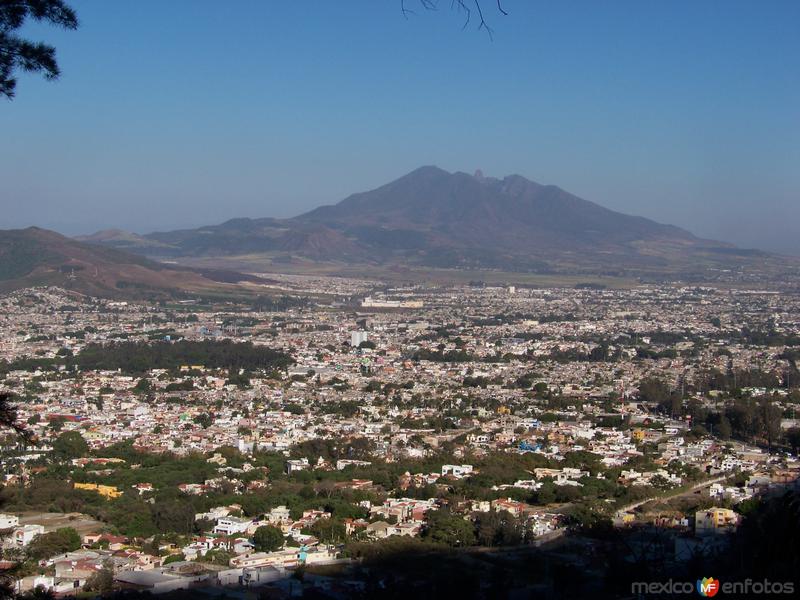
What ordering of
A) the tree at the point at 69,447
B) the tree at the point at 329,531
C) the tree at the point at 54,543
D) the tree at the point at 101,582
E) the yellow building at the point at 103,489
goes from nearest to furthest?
the tree at the point at 101,582
the tree at the point at 54,543
the tree at the point at 329,531
the yellow building at the point at 103,489
the tree at the point at 69,447

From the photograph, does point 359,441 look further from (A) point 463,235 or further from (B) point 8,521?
(A) point 463,235

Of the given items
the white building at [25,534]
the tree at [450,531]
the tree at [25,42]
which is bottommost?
the white building at [25,534]

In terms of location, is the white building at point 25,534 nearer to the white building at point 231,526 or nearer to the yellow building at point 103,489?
the yellow building at point 103,489

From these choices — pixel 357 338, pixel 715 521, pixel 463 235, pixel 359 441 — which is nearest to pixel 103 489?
pixel 359 441

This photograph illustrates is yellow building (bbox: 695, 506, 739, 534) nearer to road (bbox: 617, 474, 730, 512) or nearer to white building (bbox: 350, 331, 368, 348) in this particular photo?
road (bbox: 617, 474, 730, 512)

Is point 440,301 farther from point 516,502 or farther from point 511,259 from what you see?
point 516,502

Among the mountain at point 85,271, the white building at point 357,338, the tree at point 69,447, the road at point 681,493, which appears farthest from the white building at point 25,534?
the mountain at point 85,271
